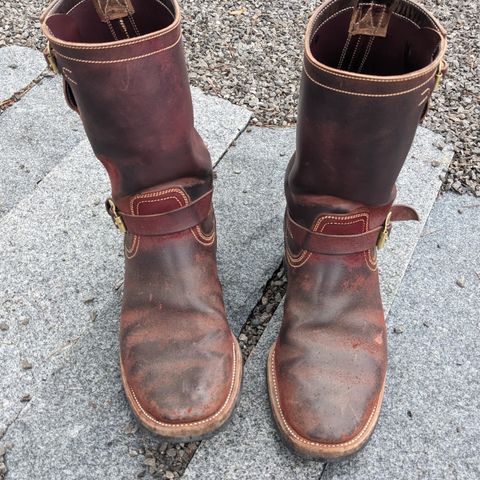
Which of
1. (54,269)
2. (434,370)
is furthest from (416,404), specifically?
(54,269)

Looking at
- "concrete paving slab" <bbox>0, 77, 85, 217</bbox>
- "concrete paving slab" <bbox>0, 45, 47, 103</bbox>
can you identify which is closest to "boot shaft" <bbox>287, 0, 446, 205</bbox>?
"concrete paving slab" <bbox>0, 77, 85, 217</bbox>

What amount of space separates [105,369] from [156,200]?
16.3 inches

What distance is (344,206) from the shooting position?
1.08 metres

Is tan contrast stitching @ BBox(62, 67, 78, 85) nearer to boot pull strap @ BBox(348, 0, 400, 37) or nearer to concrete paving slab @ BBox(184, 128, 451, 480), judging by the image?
boot pull strap @ BBox(348, 0, 400, 37)

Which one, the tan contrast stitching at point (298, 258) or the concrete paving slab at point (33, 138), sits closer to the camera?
the tan contrast stitching at point (298, 258)

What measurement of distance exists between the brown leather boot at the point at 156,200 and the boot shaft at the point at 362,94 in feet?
0.74

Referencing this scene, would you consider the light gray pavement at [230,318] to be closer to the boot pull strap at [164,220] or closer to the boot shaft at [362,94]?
the boot pull strap at [164,220]

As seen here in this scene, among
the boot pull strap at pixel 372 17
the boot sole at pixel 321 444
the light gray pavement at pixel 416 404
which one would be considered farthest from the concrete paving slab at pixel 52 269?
the boot pull strap at pixel 372 17

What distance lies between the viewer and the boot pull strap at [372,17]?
1.03 m

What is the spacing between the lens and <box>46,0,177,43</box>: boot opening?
1035 mm

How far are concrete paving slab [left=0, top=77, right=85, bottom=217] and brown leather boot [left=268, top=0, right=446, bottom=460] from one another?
0.87 metres

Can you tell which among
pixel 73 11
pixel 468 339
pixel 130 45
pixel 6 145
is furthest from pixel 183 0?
pixel 468 339

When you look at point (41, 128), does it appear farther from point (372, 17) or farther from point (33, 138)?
point (372, 17)

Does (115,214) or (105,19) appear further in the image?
(115,214)
